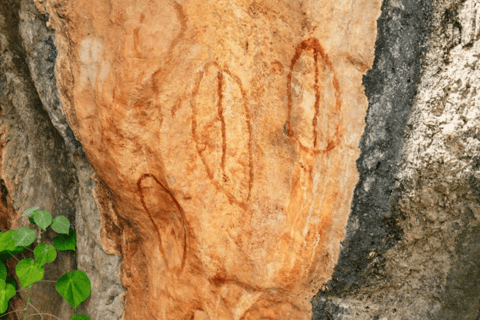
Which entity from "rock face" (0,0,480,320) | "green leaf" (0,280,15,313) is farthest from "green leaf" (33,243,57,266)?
"rock face" (0,0,480,320)

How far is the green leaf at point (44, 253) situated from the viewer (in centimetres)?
153

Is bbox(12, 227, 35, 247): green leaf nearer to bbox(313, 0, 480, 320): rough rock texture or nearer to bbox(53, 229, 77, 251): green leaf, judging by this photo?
bbox(53, 229, 77, 251): green leaf

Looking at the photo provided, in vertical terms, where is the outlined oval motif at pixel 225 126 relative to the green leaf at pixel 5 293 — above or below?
above

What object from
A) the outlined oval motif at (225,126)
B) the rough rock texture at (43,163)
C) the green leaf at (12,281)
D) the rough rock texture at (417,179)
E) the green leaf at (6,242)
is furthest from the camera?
the green leaf at (12,281)

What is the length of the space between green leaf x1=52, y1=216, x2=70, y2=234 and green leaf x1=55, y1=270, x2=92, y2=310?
5.8 inches

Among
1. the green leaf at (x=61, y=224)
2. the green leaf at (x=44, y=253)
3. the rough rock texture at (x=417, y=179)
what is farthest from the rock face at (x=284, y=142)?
the green leaf at (x=44, y=253)

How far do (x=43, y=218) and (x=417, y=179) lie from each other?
117cm

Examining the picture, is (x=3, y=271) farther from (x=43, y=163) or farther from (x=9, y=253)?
(x=43, y=163)

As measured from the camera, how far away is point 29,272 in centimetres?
150

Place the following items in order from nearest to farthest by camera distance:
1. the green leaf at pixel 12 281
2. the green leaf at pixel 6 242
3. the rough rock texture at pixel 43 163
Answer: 1. the rough rock texture at pixel 43 163
2. the green leaf at pixel 6 242
3. the green leaf at pixel 12 281

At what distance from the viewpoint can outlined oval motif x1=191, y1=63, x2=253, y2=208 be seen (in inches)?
49.1

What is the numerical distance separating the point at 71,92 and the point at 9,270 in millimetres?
800

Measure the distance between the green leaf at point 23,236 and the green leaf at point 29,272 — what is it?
6cm

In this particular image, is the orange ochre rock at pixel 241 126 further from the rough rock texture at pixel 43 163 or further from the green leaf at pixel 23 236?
the green leaf at pixel 23 236
